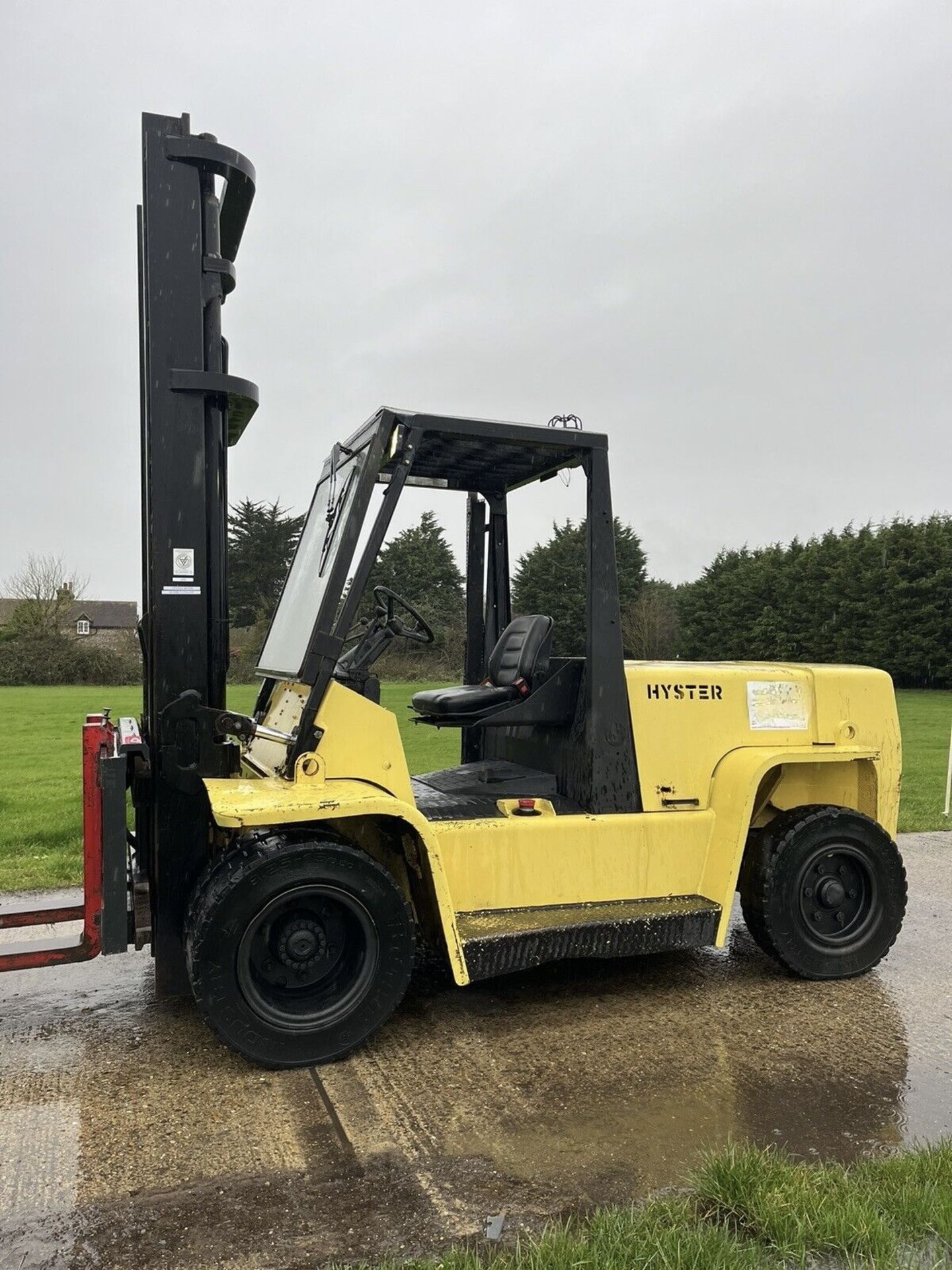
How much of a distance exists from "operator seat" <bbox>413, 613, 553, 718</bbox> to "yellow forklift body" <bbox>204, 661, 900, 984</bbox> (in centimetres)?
47

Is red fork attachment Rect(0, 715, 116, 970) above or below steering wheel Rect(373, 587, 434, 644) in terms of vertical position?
below

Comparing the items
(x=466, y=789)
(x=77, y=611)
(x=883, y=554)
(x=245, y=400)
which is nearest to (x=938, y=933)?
(x=466, y=789)

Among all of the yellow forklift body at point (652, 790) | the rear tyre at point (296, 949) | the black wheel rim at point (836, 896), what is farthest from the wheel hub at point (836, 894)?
the rear tyre at point (296, 949)

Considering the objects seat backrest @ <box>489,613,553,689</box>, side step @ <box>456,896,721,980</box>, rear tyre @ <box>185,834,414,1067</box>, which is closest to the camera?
rear tyre @ <box>185,834,414,1067</box>

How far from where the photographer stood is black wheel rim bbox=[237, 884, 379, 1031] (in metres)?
4.17

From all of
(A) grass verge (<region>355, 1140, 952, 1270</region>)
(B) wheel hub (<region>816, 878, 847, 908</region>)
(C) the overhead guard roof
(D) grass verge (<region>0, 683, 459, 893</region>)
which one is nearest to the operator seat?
(D) grass verge (<region>0, 683, 459, 893</region>)

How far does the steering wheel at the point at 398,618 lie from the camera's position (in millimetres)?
4684

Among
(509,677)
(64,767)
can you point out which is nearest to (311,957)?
(509,677)

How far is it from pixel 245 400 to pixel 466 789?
217 cm

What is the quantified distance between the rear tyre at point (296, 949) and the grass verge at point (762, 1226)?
142 cm

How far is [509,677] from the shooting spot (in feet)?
16.9

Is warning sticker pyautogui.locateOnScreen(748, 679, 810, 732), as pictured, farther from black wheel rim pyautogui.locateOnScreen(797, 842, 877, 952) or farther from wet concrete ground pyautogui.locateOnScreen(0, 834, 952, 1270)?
wet concrete ground pyautogui.locateOnScreen(0, 834, 952, 1270)

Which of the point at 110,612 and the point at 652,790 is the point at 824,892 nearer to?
the point at 652,790

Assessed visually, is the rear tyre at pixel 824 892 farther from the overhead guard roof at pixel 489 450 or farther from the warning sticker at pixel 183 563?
the warning sticker at pixel 183 563
